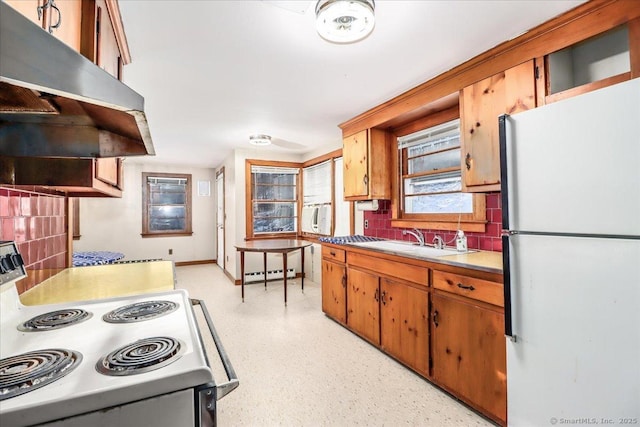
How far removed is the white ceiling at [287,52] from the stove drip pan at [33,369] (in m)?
1.59

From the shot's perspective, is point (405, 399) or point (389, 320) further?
point (389, 320)

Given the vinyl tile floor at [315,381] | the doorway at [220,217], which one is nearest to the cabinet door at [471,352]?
the vinyl tile floor at [315,381]

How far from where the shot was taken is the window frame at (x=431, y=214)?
7.93ft

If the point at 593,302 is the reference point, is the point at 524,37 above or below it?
above

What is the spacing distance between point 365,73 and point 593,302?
6.42ft

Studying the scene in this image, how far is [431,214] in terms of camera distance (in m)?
2.96

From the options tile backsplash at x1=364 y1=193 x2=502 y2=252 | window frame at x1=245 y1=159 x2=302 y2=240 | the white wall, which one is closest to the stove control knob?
tile backsplash at x1=364 y1=193 x2=502 y2=252

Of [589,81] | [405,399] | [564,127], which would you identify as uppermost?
[589,81]

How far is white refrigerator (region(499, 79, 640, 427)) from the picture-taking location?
1115 mm

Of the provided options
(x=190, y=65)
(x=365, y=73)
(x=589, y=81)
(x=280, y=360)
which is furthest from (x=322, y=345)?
(x=589, y=81)

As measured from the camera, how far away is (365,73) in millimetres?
2342

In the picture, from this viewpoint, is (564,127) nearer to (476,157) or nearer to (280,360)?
(476,157)

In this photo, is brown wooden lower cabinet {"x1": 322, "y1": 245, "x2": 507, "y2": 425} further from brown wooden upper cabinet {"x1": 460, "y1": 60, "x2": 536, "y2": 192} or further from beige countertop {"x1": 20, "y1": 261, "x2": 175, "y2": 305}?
beige countertop {"x1": 20, "y1": 261, "x2": 175, "y2": 305}

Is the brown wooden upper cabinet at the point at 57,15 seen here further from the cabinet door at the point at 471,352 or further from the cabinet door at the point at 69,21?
the cabinet door at the point at 471,352
